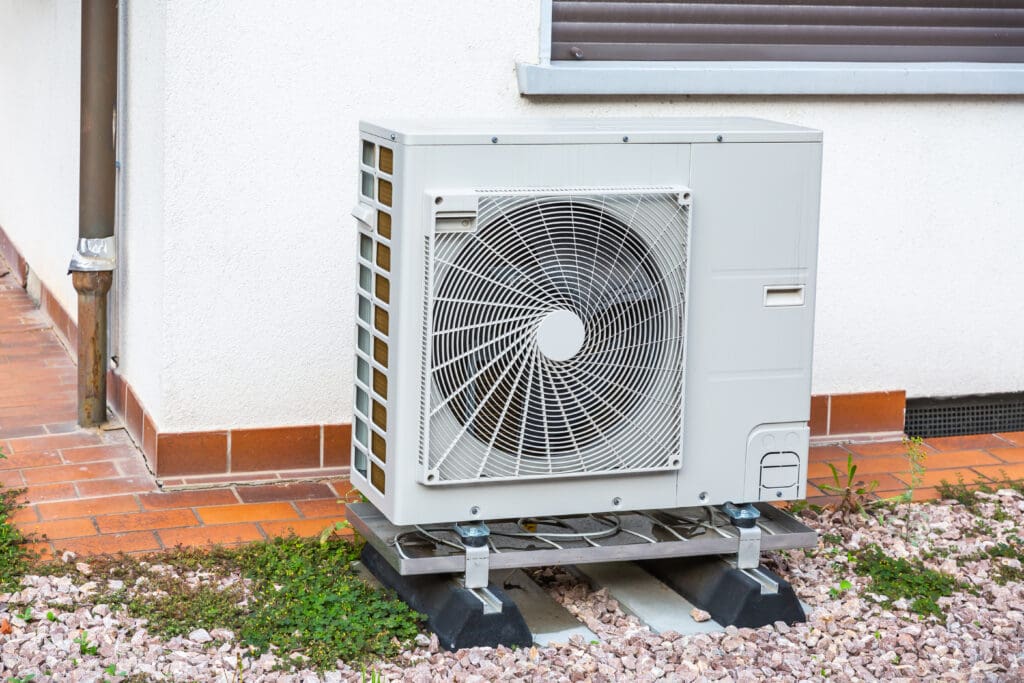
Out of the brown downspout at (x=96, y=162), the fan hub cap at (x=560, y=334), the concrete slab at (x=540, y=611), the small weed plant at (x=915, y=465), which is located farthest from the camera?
the brown downspout at (x=96, y=162)

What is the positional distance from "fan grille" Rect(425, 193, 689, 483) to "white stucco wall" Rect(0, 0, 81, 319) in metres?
2.99

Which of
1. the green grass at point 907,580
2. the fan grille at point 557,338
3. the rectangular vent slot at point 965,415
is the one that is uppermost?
the fan grille at point 557,338

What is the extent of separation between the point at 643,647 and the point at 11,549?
1725mm

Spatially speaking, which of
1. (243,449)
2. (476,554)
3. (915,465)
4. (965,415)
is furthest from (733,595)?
(965,415)

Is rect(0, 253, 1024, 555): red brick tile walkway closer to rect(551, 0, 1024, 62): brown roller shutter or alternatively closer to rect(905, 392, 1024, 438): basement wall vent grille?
rect(905, 392, 1024, 438): basement wall vent grille

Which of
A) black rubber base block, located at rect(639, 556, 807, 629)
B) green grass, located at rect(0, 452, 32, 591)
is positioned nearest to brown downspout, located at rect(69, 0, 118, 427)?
green grass, located at rect(0, 452, 32, 591)

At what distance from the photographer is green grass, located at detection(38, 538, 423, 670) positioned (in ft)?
11.6

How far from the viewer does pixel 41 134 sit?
277 inches

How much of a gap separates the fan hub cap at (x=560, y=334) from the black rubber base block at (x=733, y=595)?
0.77m

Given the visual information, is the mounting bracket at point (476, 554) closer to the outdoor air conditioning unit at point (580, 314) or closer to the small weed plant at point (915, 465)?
the outdoor air conditioning unit at point (580, 314)

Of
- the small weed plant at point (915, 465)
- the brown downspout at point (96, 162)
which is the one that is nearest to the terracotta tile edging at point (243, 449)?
the brown downspout at point (96, 162)

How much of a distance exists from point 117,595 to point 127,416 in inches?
58.9

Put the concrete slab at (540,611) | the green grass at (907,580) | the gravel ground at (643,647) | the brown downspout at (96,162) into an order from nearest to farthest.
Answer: the gravel ground at (643,647) → the concrete slab at (540,611) → the green grass at (907,580) → the brown downspout at (96,162)

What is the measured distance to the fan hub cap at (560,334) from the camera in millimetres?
3547
